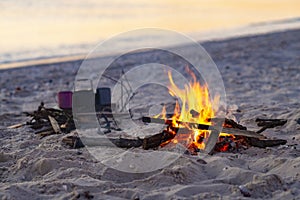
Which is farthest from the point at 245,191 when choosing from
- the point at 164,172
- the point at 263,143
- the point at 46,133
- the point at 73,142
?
the point at 46,133

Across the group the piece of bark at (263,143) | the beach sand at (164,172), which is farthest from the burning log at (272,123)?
the piece of bark at (263,143)

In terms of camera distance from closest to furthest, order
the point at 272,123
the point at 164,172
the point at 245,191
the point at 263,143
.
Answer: the point at 245,191 < the point at 164,172 < the point at 263,143 < the point at 272,123

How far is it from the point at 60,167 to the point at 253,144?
2244mm

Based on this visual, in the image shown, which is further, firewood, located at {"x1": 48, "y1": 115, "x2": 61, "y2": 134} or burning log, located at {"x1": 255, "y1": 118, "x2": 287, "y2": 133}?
firewood, located at {"x1": 48, "y1": 115, "x2": 61, "y2": 134}

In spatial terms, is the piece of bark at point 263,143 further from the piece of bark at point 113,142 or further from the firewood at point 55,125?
the firewood at point 55,125

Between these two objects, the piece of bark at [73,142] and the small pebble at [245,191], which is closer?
the small pebble at [245,191]

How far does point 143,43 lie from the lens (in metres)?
26.2

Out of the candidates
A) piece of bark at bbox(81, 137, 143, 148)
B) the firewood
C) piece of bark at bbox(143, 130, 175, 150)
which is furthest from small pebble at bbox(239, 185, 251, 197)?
the firewood

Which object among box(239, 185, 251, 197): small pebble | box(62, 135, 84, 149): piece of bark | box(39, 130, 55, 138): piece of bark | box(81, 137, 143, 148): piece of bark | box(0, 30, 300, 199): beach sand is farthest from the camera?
box(39, 130, 55, 138): piece of bark

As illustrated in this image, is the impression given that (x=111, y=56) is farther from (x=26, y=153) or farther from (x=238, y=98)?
(x=26, y=153)

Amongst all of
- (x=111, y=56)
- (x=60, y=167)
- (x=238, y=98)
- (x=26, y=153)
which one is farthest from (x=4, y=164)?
(x=111, y=56)

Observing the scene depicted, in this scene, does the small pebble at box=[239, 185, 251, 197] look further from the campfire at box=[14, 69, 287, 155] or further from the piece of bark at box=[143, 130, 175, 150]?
the piece of bark at box=[143, 130, 175, 150]

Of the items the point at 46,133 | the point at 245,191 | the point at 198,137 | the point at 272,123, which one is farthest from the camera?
the point at 46,133

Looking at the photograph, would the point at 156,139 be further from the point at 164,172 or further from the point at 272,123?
the point at 272,123
